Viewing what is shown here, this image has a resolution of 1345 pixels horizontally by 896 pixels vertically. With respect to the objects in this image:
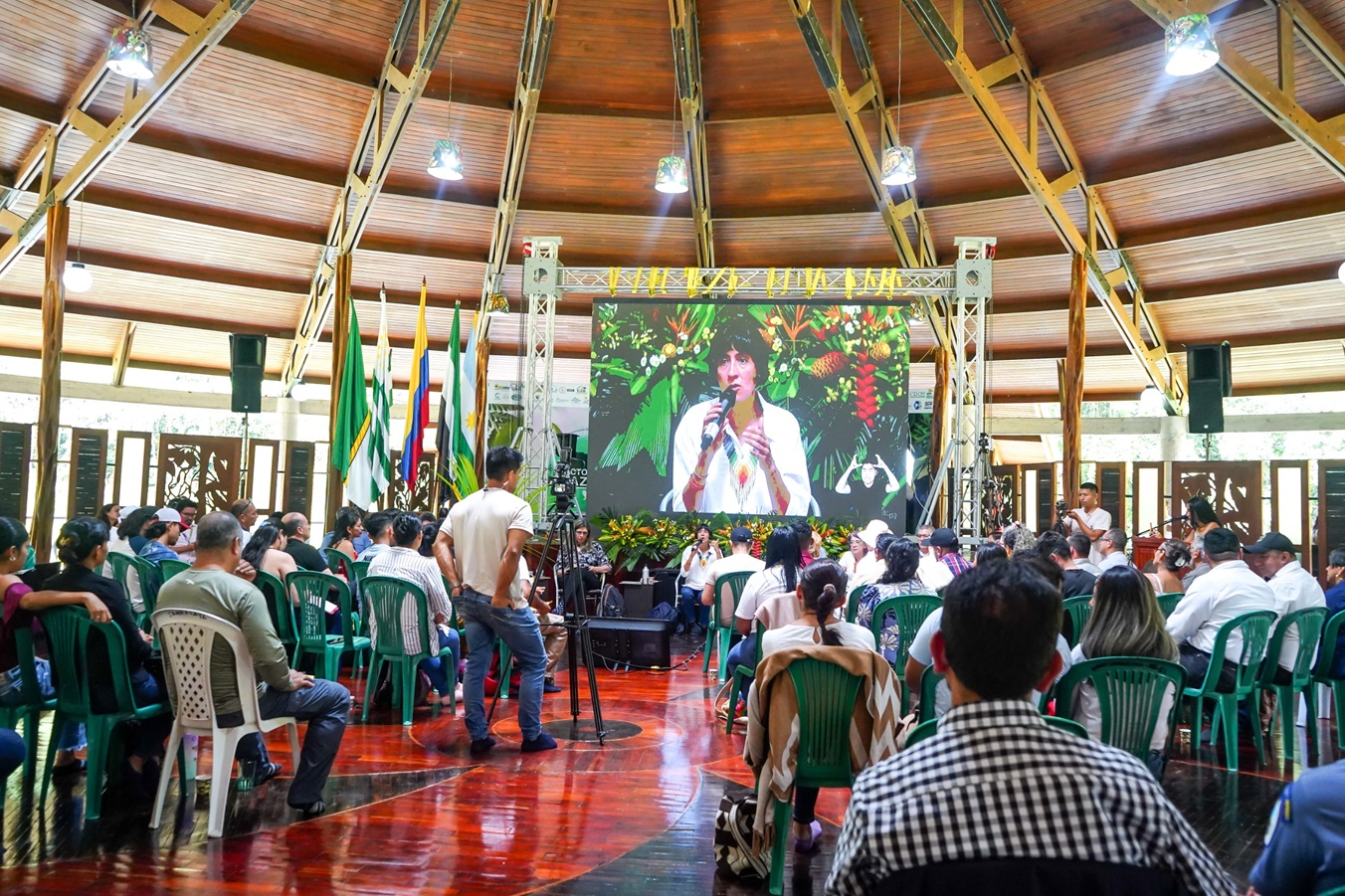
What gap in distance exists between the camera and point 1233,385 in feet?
47.6

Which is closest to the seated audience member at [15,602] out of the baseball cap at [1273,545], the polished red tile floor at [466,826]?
the polished red tile floor at [466,826]

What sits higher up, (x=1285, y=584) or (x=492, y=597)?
(x=1285, y=584)

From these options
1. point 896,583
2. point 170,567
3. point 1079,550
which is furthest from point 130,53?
point 1079,550

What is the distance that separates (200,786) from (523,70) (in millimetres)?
9126

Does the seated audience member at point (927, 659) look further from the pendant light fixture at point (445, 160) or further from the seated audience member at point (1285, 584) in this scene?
the pendant light fixture at point (445, 160)

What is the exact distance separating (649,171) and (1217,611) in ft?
32.0

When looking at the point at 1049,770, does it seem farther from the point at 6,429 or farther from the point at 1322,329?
the point at 6,429

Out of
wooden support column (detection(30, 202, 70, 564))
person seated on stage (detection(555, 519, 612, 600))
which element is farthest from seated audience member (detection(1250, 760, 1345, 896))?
wooden support column (detection(30, 202, 70, 564))

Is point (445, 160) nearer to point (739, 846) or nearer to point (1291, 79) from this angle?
point (1291, 79)

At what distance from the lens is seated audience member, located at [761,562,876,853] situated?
335 cm

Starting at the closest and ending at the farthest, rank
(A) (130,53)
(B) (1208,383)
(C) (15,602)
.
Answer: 1. (C) (15,602)
2. (A) (130,53)
3. (B) (1208,383)

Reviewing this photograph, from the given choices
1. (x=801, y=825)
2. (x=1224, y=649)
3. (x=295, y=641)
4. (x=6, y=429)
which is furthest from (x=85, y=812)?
(x=6, y=429)

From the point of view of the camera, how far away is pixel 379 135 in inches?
472

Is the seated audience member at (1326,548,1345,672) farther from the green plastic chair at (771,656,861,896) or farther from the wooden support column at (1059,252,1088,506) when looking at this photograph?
the wooden support column at (1059,252,1088,506)
